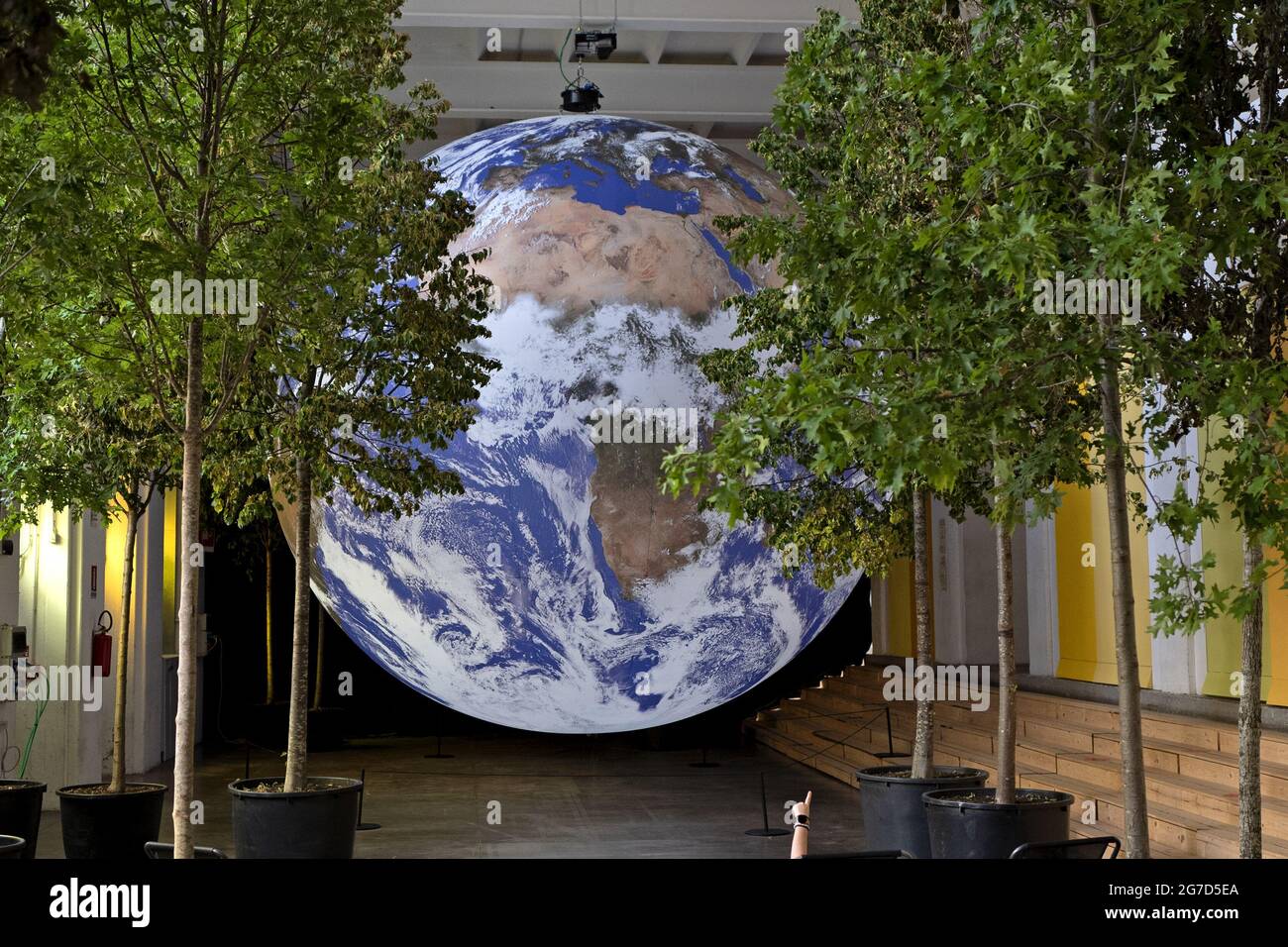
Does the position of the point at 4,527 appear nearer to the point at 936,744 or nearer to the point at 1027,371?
the point at 1027,371

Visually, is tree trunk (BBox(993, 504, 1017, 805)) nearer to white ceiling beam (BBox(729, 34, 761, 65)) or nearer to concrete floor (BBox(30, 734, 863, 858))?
concrete floor (BBox(30, 734, 863, 858))

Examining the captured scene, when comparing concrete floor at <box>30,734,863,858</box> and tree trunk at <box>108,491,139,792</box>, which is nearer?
tree trunk at <box>108,491,139,792</box>

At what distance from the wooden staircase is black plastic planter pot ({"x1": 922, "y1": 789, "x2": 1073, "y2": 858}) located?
1579 mm

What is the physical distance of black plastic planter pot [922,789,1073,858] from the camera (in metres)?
8.50

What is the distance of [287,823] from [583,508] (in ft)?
10.1

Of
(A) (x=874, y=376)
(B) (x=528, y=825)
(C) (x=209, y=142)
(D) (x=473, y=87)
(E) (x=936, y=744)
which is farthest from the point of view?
(D) (x=473, y=87)

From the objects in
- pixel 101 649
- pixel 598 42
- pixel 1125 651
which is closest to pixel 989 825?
pixel 1125 651

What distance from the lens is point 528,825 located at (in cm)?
1386

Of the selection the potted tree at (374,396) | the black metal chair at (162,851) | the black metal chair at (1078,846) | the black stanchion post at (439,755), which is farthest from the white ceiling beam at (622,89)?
the black metal chair at (1078,846)

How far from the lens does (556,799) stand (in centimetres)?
1585

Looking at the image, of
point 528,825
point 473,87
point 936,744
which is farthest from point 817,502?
point 473,87

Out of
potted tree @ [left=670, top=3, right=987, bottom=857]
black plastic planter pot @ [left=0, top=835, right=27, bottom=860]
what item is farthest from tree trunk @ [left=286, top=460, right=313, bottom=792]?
potted tree @ [left=670, top=3, right=987, bottom=857]

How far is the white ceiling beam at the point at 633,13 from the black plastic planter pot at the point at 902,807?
970 cm
